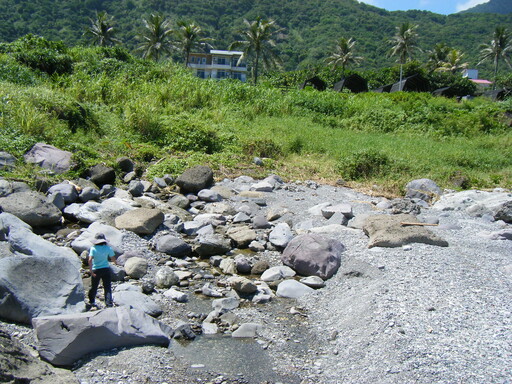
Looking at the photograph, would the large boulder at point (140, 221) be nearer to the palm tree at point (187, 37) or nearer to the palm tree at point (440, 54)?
the palm tree at point (187, 37)

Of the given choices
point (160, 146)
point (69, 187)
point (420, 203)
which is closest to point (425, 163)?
point (420, 203)

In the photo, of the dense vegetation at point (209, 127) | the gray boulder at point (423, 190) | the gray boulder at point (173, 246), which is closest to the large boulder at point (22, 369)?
the gray boulder at point (173, 246)

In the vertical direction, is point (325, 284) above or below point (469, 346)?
below

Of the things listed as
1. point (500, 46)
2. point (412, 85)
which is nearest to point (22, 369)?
point (412, 85)

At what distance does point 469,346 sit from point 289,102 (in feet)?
57.7

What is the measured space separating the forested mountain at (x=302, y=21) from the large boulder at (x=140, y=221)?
5089 centimetres

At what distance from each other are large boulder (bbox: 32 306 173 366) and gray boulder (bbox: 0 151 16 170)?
5.32m

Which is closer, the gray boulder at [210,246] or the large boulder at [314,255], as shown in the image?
the large boulder at [314,255]

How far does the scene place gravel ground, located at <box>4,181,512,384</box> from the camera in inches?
148

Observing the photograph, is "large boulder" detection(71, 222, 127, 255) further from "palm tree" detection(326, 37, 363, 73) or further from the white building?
the white building

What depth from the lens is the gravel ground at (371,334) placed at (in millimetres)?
3752

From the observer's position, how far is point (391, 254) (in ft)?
20.3

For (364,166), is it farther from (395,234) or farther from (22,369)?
(22,369)

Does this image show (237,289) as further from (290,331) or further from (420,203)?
(420,203)
